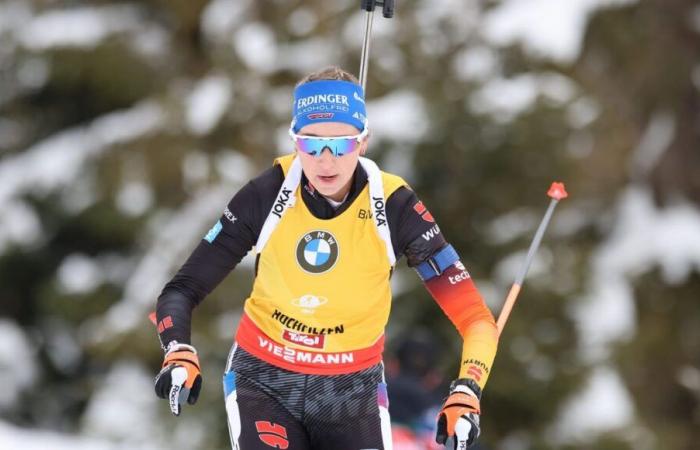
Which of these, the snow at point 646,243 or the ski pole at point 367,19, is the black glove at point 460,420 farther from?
the snow at point 646,243

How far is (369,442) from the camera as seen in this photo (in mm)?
4090

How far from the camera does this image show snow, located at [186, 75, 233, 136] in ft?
42.7

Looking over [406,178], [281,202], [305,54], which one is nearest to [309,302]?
[281,202]

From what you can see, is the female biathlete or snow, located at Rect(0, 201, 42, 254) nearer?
the female biathlete

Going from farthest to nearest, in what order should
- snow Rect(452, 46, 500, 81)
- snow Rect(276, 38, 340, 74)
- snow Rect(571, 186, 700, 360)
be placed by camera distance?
snow Rect(571, 186, 700, 360) < snow Rect(276, 38, 340, 74) < snow Rect(452, 46, 500, 81)

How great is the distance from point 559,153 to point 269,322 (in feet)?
25.6

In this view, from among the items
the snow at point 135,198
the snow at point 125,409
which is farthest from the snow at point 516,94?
the snow at point 135,198

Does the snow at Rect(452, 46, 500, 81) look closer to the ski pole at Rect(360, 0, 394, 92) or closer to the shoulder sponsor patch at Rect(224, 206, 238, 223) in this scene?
the ski pole at Rect(360, 0, 394, 92)

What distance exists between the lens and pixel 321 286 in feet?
13.3

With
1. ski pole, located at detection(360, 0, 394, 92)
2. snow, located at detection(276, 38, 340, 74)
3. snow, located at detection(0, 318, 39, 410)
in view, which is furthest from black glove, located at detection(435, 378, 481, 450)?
snow, located at detection(0, 318, 39, 410)

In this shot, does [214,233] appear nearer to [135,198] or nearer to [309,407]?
[309,407]

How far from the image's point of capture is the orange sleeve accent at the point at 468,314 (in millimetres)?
4137

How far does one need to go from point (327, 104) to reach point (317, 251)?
1.57ft

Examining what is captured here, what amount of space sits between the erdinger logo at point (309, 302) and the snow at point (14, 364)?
1261 centimetres
